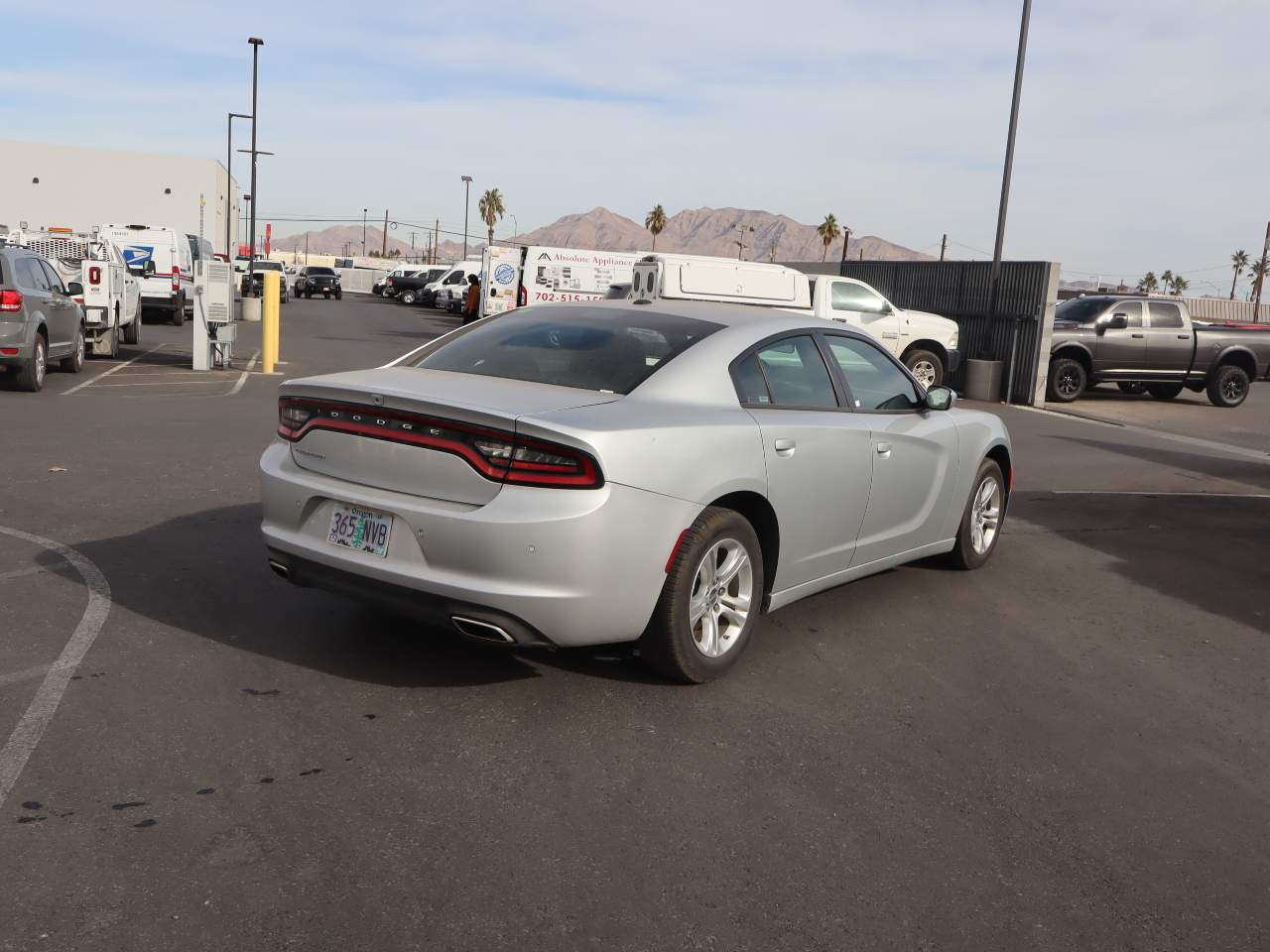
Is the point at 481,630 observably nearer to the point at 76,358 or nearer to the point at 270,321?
the point at 76,358

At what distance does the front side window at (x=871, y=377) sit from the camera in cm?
616

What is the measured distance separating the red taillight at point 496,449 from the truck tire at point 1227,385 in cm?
2141

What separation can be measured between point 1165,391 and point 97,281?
19.2m

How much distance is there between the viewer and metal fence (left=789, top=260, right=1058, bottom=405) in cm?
2198

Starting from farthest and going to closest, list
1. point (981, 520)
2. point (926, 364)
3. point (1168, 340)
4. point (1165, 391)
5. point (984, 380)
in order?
point (1165, 391)
point (984, 380)
point (1168, 340)
point (926, 364)
point (981, 520)

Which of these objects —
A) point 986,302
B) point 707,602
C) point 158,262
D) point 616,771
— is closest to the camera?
point 616,771

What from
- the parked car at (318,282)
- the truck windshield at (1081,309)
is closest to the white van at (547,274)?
the truck windshield at (1081,309)

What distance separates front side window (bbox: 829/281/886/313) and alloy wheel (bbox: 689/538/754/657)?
1466 centimetres

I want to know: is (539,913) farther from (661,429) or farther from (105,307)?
(105,307)

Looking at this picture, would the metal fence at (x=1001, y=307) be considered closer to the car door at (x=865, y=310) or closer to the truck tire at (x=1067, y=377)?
the truck tire at (x=1067, y=377)

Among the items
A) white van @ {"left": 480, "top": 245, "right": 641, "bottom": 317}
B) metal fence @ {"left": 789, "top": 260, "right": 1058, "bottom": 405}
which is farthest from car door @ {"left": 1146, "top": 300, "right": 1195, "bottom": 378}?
white van @ {"left": 480, "top": 245, "right": 641, "bottom": 317}

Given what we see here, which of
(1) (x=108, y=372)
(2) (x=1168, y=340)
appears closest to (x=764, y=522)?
(1) (x=108, y=372)

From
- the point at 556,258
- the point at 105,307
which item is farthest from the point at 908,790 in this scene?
the point at 556,258

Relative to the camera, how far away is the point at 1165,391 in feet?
78.6
